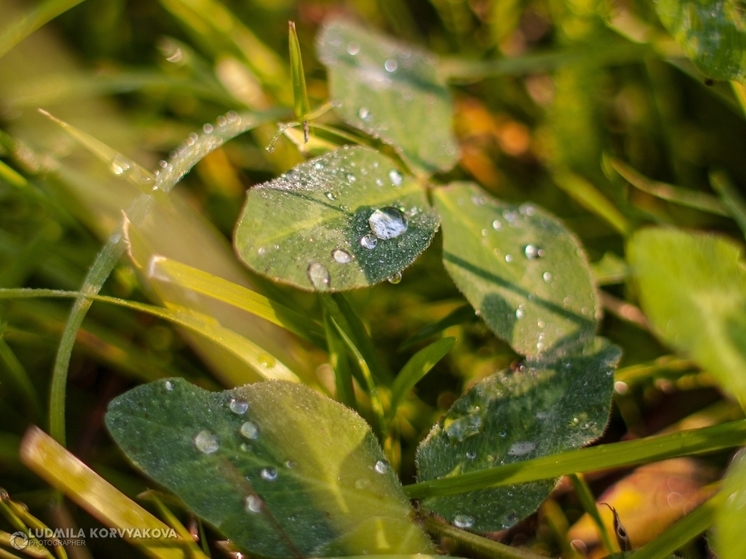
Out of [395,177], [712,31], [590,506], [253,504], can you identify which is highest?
[712,31]

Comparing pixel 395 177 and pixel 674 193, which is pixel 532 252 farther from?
pixel 674 193

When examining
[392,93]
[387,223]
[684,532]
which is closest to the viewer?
[684,532]

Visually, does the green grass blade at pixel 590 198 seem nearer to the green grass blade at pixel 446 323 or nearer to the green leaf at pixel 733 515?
the green grass blade at pixel 446 323

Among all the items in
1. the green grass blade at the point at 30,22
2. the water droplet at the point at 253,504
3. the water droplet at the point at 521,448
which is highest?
the green grass blade at the point at 30,22

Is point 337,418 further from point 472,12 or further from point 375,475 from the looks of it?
point 472,12

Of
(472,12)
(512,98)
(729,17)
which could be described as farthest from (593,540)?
(472,12)

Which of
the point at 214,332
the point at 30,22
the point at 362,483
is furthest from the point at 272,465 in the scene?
the point at 30,22

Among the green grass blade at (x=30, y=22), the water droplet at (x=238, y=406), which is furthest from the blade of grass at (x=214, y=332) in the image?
the green grass blade at (x=30, y=22)

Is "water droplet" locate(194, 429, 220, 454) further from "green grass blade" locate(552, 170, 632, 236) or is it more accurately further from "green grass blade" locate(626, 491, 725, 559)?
"green grass blade" locate(552, 170, 632, 236)
